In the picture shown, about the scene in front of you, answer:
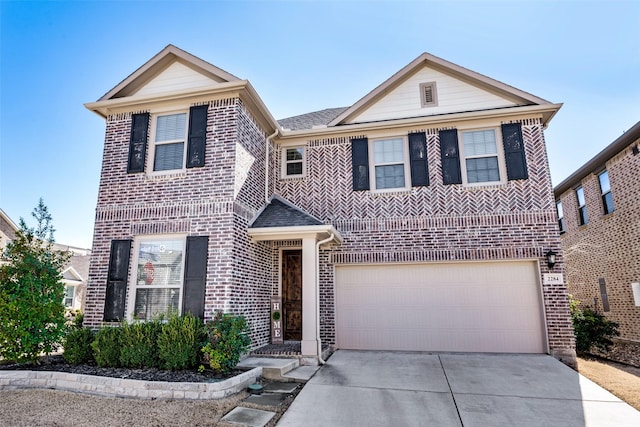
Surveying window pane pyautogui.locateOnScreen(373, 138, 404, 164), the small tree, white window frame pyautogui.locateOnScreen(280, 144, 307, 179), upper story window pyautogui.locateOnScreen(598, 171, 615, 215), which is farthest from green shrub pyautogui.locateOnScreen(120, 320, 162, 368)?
upper story window pyautogui.locateOnScreen(598, 171, 615, 215)

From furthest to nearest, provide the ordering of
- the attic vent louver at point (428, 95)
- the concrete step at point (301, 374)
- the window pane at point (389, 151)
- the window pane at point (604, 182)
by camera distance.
→ the window pane at point (604, 182)
the attic vent louver at point (428, 95)
the window pane at point (389, 151)
the concrete step at point (301, 374)

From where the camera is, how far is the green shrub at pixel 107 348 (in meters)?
6.40

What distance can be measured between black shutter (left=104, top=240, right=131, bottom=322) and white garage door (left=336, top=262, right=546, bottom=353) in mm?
4773

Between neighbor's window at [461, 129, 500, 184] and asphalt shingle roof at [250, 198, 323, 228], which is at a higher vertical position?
neighbor's window at [461, 129, 500, 184]

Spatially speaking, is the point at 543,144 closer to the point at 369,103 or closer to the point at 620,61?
the point at 620,61

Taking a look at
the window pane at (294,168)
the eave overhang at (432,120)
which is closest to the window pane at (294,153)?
the window pane at (294,168)

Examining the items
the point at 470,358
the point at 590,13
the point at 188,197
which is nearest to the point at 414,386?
the point at 470,358

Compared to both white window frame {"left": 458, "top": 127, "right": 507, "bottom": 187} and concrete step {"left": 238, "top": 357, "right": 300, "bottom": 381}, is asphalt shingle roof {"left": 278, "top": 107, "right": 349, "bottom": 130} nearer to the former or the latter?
white window frame {"left": 458, "top": 127, "right": 507, "bottom": 187}

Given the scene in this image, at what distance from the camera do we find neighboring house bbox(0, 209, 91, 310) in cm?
1736

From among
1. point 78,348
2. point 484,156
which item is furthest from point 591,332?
point 78,348

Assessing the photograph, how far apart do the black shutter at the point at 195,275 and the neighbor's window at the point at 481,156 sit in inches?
252

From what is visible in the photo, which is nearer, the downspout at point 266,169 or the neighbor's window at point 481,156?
the neighbor's window at point 481,156

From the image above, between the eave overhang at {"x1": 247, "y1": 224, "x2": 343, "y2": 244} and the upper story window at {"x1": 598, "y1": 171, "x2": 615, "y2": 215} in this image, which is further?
the upper story window at {"x1": 598, "y1": 171, "x2": 615, "y2": 215}

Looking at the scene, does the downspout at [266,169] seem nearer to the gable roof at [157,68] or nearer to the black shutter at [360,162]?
the gable roof at [157,68]
